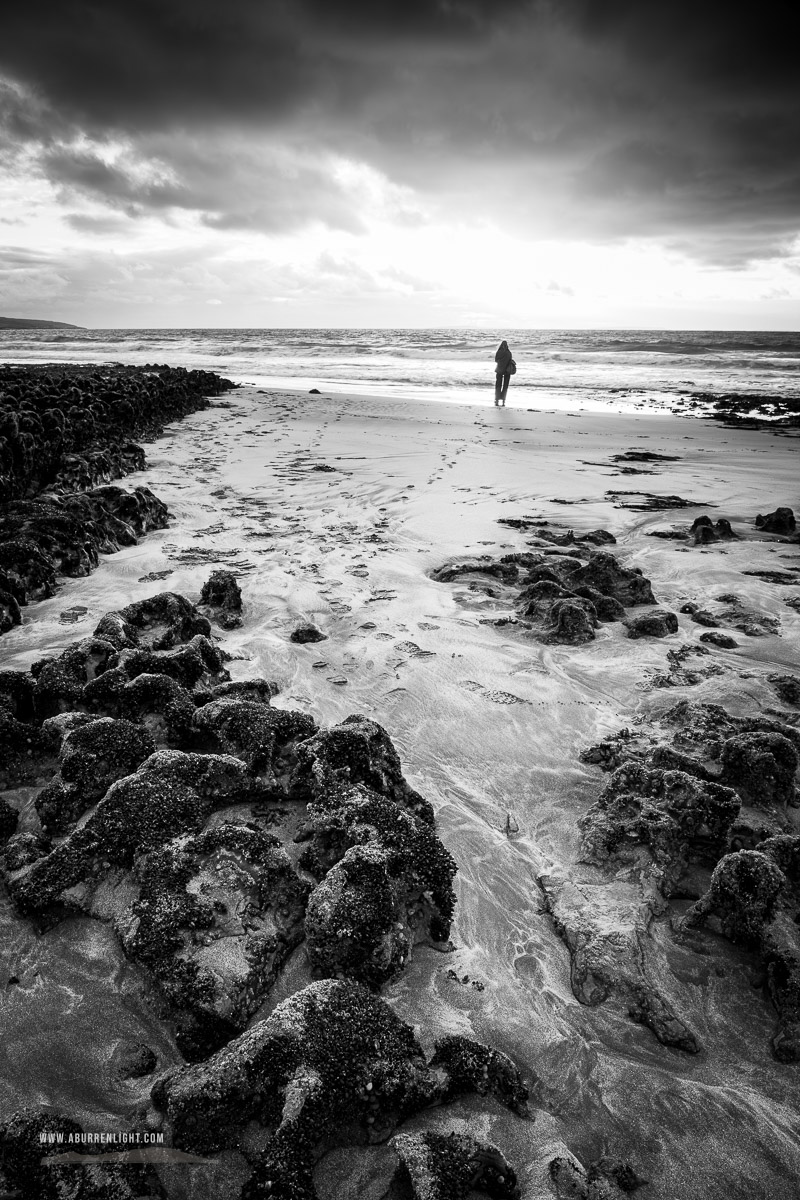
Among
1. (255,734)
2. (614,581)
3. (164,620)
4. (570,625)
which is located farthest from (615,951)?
(614,581)

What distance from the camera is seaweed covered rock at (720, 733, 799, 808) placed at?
97.3 inches

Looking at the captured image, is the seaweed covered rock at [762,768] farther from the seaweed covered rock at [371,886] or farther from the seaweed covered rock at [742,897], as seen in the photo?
the seaweed covered rock at [371,886]

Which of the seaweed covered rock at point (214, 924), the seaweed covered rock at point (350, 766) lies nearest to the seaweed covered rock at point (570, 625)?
the seaweed covered rock at point (350, 766)

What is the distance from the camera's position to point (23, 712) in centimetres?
275

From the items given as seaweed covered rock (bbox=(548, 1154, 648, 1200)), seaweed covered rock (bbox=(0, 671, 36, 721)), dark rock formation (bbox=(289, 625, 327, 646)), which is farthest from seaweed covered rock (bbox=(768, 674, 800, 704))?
seaweed covered rock (bbox=(0, 671, 36, 721))

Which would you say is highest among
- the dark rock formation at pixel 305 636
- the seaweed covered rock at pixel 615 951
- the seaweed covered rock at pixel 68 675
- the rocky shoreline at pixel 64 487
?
the rocky shoreline at pixel 64 487

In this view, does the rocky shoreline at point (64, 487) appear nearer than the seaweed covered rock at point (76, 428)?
Yes

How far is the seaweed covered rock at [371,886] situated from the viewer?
1.76 m

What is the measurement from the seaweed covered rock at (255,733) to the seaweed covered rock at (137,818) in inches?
3.4

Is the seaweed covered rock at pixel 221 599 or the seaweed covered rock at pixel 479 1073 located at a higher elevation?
the seaweed covered rock at pixel 221 599

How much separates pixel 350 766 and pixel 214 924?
29.1 inches

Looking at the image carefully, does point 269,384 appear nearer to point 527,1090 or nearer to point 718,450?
point 718,450

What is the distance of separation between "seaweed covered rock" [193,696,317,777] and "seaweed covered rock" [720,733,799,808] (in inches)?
69.7

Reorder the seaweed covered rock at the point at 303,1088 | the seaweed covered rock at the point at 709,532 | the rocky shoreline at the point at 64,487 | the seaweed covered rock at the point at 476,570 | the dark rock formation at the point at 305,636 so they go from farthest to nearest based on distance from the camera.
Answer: the seaweed covered rock at the point at 709,532, the seaweed covered rock at the point at 476,570, the rocky shoreline at the point at 64,487, the dark rock formation at the point at 305,636, the seaweed covered rock at the point at 303,1088
